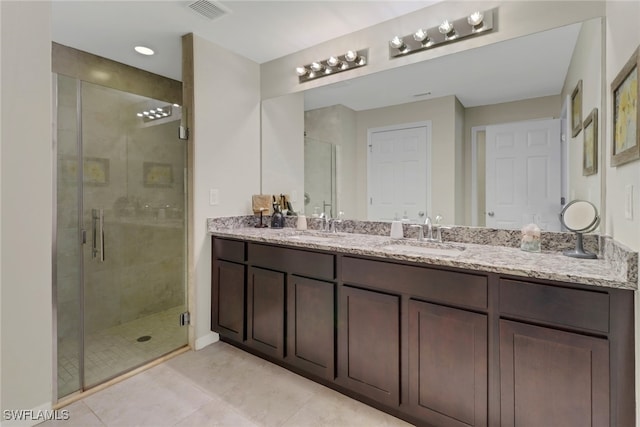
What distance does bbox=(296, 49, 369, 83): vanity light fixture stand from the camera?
7.86 ft

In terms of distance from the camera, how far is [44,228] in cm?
170

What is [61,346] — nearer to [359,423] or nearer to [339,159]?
[359,423]

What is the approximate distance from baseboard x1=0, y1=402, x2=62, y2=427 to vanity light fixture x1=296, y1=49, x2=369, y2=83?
109 inches

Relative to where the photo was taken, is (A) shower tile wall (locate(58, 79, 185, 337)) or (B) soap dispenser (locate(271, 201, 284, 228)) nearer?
(A) shower tile wall (locate(58, 79, 185, 337))

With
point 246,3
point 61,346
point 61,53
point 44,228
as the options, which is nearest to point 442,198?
point 246,3

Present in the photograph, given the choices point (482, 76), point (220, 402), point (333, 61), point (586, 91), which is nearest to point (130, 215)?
point (220, 402)

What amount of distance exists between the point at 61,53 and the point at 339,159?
7.97ft

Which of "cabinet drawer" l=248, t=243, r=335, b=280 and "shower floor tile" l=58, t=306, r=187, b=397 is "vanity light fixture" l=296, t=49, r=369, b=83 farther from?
"shower floor tile" l=58, t=306, r=187, b=397

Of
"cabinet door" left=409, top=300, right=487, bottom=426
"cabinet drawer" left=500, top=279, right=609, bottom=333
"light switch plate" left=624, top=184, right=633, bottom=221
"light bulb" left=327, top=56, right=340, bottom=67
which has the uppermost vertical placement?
"light bulb" left=327, top=56, right=340, bottom=67

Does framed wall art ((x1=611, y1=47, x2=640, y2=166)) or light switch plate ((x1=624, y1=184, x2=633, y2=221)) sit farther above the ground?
framed wall art ((x1=611, y1=47, x2=640, y2=166))

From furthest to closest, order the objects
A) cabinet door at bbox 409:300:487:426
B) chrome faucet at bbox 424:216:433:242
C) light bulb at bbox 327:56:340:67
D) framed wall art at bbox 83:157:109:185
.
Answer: light bulb at bbox 327:56:340:67
framed wall art at bbox 83:157:109:185
chrome faucet at bbox 424:216:433:242
cabinet door at bbox 409:300:487:426

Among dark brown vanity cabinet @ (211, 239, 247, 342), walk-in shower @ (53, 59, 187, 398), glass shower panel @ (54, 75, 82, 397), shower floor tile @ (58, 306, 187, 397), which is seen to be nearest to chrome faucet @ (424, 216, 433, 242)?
dark brown vanity cabinet @ (211, 239, 247, 342)

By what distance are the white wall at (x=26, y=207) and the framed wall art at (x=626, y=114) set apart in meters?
2.63

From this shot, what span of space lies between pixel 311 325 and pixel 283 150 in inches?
67.3
